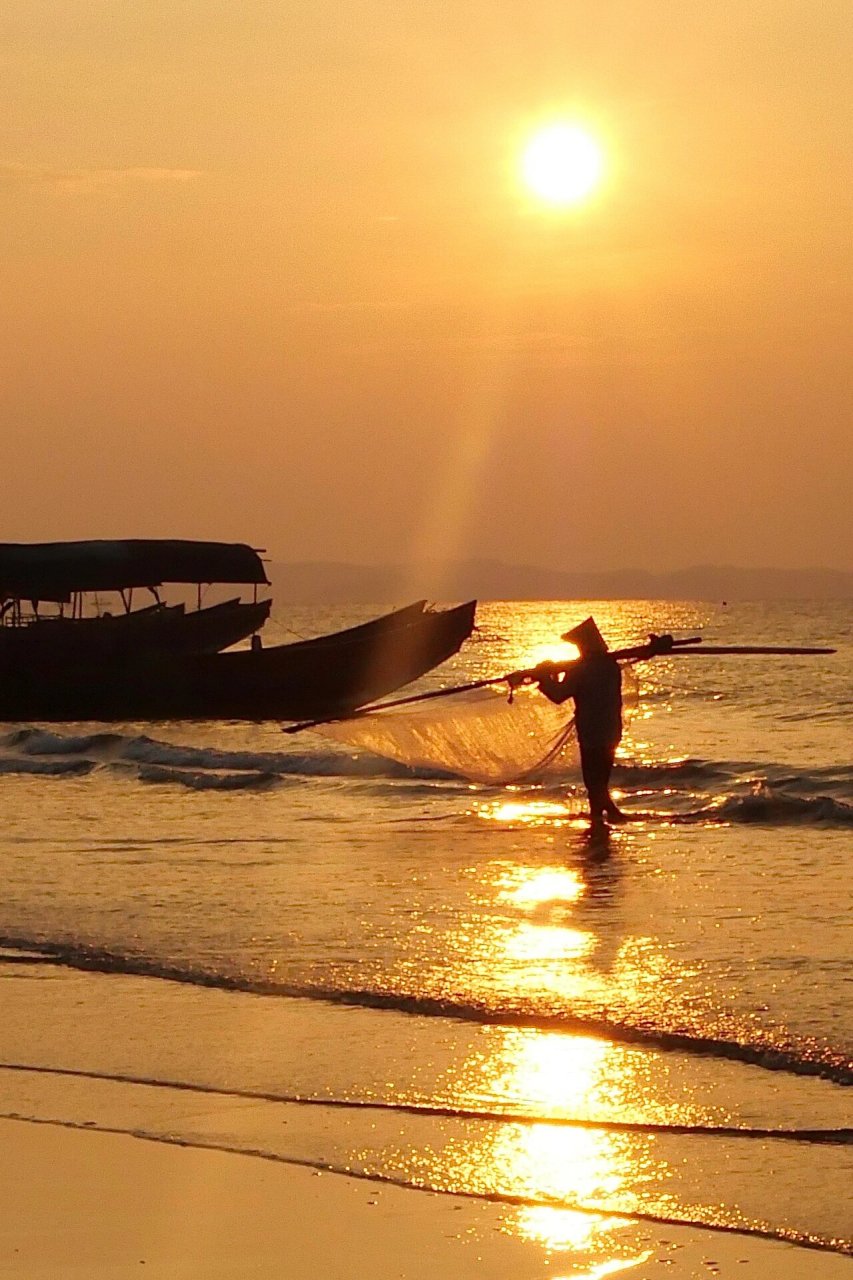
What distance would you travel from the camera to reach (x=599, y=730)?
16766 mm

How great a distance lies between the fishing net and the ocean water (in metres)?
0.48

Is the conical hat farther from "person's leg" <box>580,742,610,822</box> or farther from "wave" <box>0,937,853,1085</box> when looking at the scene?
"wave" <box>0,937,853,1085</box>

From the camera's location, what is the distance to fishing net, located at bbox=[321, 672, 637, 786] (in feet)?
61.7

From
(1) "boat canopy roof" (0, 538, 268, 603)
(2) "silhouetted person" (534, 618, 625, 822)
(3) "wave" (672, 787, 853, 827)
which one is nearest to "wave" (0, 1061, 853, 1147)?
(2) "silhouetted person" (534, 618, 625, 822)

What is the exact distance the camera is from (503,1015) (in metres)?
8.88

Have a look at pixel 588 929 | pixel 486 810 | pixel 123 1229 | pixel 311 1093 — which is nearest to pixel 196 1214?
pixel 123 1229

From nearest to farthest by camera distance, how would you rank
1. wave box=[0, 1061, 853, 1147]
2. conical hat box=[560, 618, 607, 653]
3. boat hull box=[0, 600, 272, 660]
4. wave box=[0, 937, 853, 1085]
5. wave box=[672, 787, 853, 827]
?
wave box=[0, 1061, 853, 1147]
wave box=[0, 937, 853, 1085]
conical hat box=[560, 618, 607, 653]
wave box=[672, 787, 853, 827]
boat hull box=[0, 600, 272, 660]

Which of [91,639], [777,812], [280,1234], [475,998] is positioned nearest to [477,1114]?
[280,1234]

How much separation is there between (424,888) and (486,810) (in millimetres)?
6938

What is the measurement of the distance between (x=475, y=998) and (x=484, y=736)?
966 centimetres

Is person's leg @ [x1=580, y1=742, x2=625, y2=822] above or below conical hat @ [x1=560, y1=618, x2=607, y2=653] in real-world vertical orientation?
below

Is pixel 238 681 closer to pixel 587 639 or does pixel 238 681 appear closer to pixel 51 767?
pixel 51 767

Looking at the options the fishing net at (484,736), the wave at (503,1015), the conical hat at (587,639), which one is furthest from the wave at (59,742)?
the wave at (503,1015)

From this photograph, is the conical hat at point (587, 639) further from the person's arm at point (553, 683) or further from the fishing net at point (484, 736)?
the fishing net at point (484, 736)
